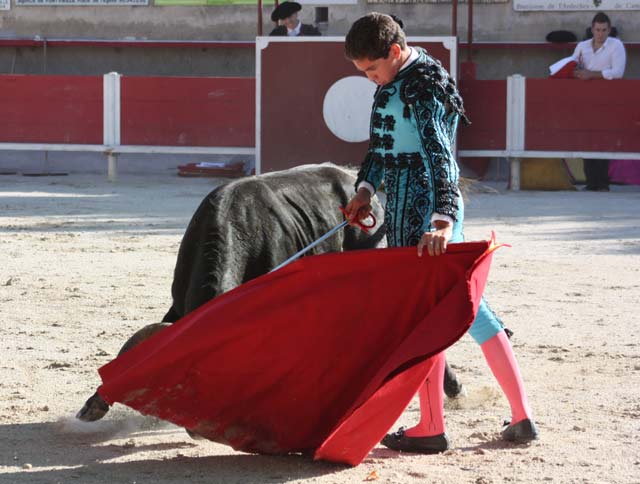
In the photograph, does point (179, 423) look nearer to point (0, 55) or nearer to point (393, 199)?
point (393, 199)

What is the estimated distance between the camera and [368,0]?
436 inches

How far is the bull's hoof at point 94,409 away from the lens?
266 centimetres

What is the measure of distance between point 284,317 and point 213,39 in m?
9.09

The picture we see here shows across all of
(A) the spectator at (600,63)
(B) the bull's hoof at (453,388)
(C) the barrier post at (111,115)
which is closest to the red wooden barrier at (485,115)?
(A) the spectator at (600,63)

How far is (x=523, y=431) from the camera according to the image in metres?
2.68

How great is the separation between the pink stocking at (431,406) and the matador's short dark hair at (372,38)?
63cm

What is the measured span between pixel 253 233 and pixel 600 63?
20.3 feet

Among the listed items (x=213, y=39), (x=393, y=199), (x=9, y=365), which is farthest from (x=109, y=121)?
(x=393, y=199)

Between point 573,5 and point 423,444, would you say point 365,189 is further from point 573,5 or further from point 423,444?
point 573,5

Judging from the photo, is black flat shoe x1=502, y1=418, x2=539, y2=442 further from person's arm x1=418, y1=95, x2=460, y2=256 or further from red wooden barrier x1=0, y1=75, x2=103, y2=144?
red wooden barrier x1=0, y1=75, x2=103, y2=144

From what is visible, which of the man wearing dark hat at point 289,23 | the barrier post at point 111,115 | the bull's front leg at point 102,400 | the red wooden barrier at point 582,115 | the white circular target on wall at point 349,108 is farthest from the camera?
the barrier post at point 111,115

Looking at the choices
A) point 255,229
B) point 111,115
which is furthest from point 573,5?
point 255,229

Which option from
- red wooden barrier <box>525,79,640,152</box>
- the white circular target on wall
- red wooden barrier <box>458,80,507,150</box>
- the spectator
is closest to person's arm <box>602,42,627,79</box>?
the spectator

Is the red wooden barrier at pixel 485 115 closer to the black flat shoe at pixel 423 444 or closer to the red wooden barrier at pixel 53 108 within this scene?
the red wooden barrier at pixel 53 108
